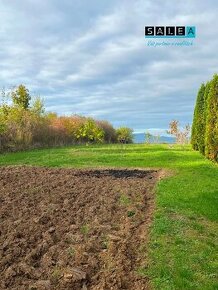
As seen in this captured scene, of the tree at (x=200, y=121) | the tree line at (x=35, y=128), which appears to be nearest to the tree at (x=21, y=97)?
the tree line at (x=35, y=128)

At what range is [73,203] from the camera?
891cm

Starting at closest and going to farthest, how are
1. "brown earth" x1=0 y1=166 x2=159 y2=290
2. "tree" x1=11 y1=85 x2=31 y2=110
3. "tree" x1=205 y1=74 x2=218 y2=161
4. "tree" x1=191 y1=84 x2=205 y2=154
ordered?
"brown earth" x1=0 y1=166 x2=159 y2=290 < "tree" x1=205 y1=74 x2=218 y2=161 < "tree" x1=191 y1=84 x2=205 y2=154 < "tree" x1=11 y1=85 x2=31 y2=110

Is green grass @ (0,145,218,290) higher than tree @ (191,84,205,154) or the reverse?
the reverse

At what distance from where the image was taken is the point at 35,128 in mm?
26625

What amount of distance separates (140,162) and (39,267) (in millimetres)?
11049

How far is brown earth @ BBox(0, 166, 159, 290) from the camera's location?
17.1 ft

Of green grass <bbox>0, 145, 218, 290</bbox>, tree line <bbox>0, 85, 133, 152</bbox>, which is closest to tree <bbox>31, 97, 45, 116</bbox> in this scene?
tree line <bbox>0, 85, 133, 152</bbox>

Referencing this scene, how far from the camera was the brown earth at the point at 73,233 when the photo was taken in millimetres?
5219

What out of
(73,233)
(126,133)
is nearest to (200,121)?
(73,233)

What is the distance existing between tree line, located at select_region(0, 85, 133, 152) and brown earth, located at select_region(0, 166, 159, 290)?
40.7ft

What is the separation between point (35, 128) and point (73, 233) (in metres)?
20.3

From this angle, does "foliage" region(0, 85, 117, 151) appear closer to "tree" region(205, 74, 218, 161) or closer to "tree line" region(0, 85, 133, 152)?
"tree line" region(0, 85, 133, 152)

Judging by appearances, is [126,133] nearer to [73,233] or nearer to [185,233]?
[185,233]

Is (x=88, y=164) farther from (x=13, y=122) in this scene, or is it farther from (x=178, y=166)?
(x=13, y=122)
